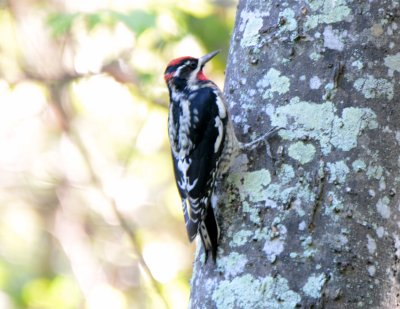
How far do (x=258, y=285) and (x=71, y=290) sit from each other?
424 centimetres

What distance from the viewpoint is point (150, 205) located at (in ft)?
24.4

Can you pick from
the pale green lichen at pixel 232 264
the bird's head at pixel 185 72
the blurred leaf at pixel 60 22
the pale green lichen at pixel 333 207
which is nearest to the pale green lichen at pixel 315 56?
the pale green lichen at pixel 333 207

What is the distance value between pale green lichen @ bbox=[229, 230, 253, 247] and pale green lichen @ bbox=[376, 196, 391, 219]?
494 mm

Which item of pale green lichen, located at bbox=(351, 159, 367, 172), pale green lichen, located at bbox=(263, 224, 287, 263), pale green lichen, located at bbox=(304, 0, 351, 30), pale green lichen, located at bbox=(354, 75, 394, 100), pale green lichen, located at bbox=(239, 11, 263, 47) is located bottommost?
pale green lichen, located at bbox=(263, 224, 287, 263)

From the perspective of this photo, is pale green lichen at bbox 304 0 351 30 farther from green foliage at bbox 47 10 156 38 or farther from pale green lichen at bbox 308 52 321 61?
green foliage at bbox 47 10 156 38

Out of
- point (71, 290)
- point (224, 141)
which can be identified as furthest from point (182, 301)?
point (224, 141)

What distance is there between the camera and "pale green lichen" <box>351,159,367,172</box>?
272cm

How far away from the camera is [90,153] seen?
676cm

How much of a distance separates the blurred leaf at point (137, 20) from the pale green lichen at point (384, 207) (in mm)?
2599

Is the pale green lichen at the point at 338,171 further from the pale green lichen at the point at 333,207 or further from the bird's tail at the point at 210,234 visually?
the bird's tail at the point at 210,234

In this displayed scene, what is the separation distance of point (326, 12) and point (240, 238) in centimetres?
101

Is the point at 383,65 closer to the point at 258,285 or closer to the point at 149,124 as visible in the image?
the point at 258,285

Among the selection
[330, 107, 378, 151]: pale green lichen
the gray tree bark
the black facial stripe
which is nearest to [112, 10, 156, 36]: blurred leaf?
the black facial stripe

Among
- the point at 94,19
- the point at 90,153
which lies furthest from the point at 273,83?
the point at 90,153
